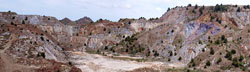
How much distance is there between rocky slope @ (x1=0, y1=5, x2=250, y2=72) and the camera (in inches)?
1758

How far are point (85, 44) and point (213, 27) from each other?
4417 cm

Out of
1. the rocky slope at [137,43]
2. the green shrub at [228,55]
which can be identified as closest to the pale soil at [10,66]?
the rocky slope at [137,43]

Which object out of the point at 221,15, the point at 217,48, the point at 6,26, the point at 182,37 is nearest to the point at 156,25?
the point at 182,37

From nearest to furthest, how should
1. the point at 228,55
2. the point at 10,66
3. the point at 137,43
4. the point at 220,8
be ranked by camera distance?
the point at 10,66 → the point at 228,55 → the point at 137,43 → the point at 220,8

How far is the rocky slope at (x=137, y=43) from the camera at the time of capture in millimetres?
44656

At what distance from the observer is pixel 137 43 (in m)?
72.8

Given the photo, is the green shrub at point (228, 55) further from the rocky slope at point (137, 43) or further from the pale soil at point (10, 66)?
the pale soil at point (10, 66)

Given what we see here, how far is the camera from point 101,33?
83.8 metres

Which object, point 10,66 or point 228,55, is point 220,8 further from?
point 10,66

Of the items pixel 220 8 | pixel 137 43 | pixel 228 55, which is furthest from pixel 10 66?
pixel 220 8

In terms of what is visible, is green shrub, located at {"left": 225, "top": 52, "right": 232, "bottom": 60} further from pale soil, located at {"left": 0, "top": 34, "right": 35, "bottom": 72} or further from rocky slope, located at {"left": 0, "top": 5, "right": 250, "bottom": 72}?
pale soil, located at {"left": 0, "top": 34, "right": 35, "bottom": 72}

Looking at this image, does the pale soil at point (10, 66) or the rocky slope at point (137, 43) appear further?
the rocky slope at point (137, 43)

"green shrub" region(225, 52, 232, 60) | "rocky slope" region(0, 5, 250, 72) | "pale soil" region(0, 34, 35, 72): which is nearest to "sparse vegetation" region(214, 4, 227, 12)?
"rocky slope" region(0, 5, 250, 72)

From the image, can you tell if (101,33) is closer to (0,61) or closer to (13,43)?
(13,43)
